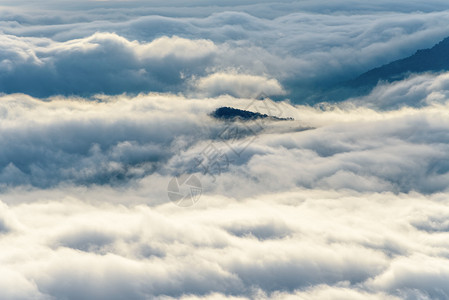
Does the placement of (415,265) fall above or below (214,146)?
above

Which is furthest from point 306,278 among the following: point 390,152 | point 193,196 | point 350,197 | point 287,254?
point 390,152

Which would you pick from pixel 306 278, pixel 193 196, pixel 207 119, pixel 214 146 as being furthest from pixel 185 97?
pixel 306 278

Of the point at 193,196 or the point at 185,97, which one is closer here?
the point at 193,196

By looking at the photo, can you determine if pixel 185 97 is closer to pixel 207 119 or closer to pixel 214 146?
pixel 207 119

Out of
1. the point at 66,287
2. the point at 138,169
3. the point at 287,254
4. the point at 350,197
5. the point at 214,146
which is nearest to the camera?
the point at 66,287

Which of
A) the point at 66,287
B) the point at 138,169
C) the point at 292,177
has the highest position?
the point at 66,287

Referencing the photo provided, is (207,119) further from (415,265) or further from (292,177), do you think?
(415,265)

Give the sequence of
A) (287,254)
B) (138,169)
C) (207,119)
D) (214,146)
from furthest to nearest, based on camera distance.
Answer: (207,119) < (214,146) < (138,169) < (287,254)

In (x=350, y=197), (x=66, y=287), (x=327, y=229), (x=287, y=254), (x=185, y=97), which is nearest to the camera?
(x=66, y=287)

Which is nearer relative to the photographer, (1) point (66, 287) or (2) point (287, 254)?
(1) point (66, 287)
